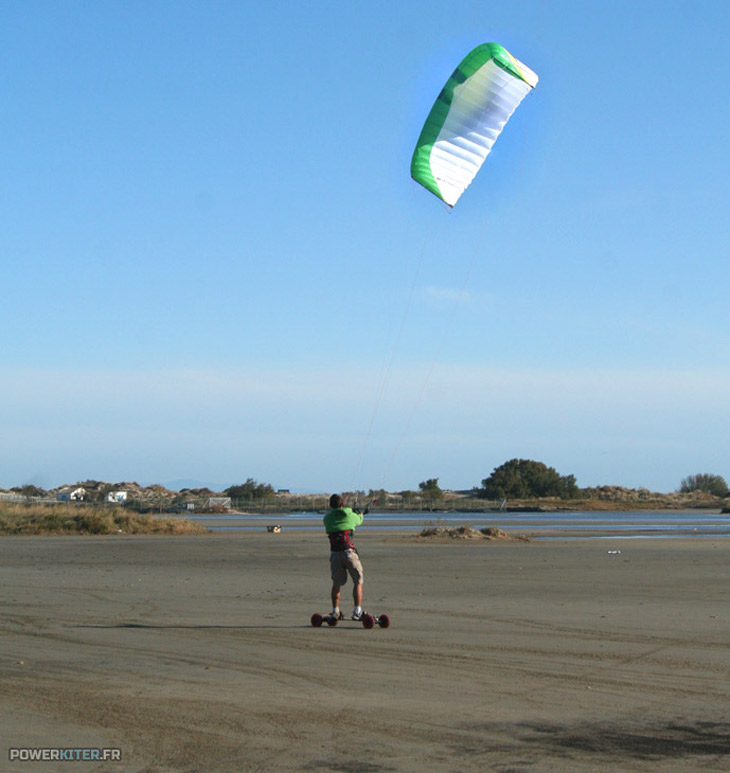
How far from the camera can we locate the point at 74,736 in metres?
6.81

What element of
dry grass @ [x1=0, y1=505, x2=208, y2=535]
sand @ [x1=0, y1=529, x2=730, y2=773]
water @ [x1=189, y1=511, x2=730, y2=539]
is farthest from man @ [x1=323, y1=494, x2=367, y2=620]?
dry grass @ [x1=0, y1=505, x2=208, y2=535]

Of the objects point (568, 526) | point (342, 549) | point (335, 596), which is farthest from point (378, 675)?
point (568, 526)

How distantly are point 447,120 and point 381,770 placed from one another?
1231 cm

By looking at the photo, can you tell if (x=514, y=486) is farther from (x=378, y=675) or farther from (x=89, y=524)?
(x=378, y=675)

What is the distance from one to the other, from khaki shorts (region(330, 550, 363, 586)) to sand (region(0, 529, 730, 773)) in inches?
24.4

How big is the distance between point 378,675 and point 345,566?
12.0 feet

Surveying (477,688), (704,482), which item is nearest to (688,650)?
(477,688)

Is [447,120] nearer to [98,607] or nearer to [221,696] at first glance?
[98,607]

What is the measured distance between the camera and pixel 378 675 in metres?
9.05

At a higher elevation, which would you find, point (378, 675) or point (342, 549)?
point (342, 549)

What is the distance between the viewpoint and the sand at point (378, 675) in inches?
254

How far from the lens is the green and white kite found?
1590 cm

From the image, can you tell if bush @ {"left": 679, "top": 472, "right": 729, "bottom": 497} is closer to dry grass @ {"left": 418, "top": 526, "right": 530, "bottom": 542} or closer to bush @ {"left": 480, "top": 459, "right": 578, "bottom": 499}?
bush @ {"left": 480, "top": 459, "right": 578, "bottom": 499}

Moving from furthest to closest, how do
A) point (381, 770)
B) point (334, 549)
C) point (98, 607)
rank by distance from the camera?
point (98, 607) < point (334, 549) < point (381, 770)
